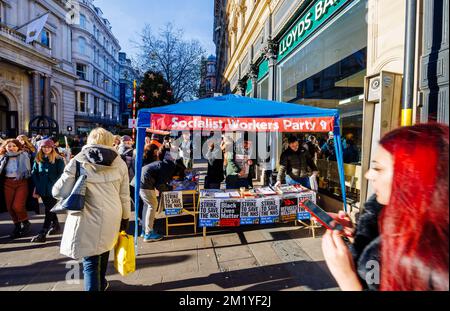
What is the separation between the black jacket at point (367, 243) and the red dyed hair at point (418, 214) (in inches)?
6.2

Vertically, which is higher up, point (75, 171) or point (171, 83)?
point (171, 83)

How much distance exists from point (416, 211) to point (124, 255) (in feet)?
9.41

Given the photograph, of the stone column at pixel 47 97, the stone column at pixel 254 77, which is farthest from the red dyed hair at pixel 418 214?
the stone column at pixel 47 97

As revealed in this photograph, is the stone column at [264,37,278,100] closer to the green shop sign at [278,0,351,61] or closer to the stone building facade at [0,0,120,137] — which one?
the green shop sign at [278,0,351,61]

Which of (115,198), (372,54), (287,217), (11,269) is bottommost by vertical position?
(11,269)

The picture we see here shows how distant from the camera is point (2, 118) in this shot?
1017 inches

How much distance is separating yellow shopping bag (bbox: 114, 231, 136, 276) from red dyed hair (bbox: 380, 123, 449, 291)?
2657mm

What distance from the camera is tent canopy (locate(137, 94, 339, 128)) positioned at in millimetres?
4834

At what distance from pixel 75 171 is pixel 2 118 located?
3169 cm

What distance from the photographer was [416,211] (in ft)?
2.98

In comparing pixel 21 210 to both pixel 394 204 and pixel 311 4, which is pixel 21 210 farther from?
pixel 311 4

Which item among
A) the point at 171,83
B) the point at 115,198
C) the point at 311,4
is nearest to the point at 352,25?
the point at 311,4

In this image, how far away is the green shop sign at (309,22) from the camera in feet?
21.0

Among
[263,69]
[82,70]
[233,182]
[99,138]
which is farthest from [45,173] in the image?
[82,70]
